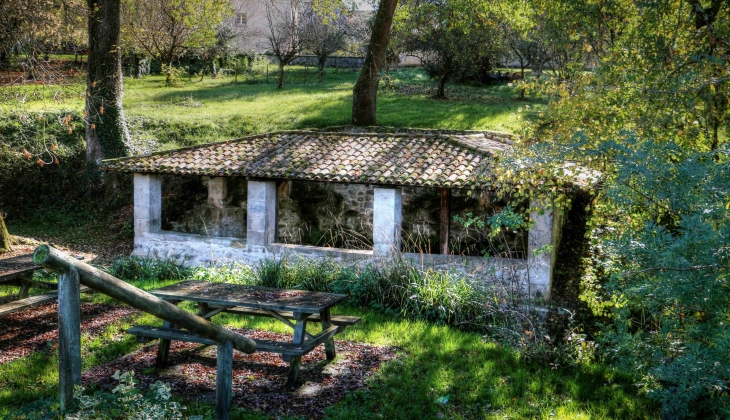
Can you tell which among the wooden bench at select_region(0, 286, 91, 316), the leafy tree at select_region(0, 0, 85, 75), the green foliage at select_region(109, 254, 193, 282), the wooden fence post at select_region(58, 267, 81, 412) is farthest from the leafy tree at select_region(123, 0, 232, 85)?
the wooden fence post at select_region(58, 267, 81, 412)

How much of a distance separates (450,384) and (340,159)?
6.38 m

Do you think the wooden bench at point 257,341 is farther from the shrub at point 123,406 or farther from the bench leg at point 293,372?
the shrub at point 123,406

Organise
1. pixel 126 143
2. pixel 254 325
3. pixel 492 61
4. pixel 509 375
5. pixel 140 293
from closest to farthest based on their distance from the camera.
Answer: pixel 140 293
pixel 509 375
pixel 254 325
pixel 126 143
pixel 492 61

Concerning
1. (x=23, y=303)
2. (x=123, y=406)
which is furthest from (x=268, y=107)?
(x=123, y=406)

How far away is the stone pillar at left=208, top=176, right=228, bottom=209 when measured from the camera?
1476 cm

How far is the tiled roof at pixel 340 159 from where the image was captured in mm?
11116

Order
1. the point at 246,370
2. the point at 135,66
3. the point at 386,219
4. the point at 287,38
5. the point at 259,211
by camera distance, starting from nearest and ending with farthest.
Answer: the point at 246,370, the point at 386,219, the point at 259,211, the point at 287,38, the point at 135,66

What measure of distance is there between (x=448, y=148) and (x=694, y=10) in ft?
17.9

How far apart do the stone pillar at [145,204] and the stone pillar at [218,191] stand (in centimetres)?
186

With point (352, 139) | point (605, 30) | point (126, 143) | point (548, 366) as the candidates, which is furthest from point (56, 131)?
point (548, 366)

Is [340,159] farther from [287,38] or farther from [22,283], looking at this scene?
[287,38]

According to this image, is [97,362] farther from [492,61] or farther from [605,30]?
[492,61]

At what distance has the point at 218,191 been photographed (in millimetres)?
14781

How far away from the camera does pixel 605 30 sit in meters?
10.1
